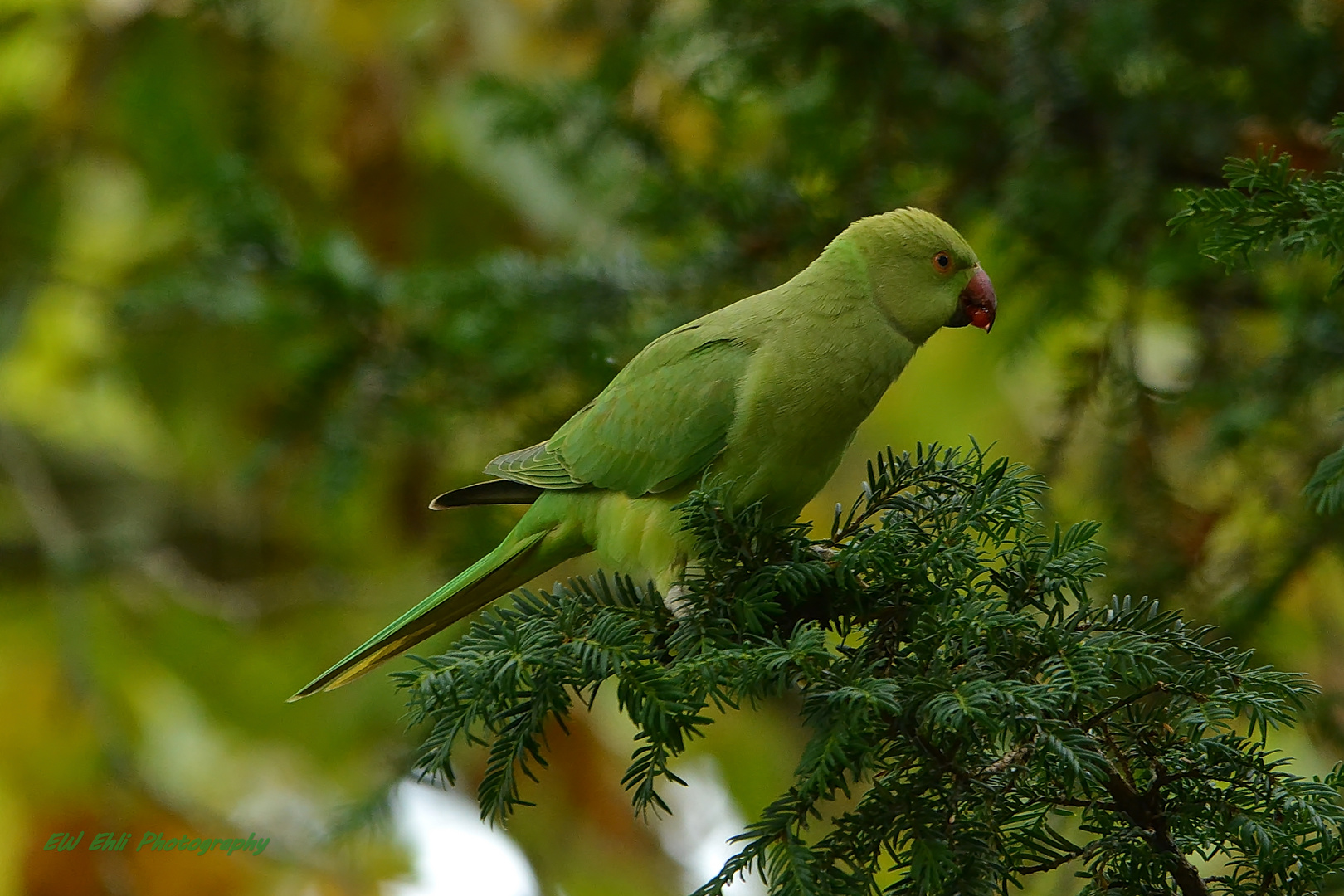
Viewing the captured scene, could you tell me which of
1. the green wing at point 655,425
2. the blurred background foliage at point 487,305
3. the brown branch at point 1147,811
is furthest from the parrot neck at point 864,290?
the brown branch at point 1147,811

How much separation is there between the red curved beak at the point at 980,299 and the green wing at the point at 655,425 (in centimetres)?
71

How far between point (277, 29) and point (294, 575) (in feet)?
9.90

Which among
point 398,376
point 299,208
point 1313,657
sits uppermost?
point 299,208

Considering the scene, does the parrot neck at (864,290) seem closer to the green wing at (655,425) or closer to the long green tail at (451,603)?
the green wing at (655,425)

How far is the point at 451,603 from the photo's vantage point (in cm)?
319

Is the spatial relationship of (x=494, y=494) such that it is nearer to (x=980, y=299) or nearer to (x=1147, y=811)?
(x=980, y=299)

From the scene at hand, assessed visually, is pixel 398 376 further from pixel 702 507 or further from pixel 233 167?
pixel 702 507

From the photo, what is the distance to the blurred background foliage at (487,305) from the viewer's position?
3.73m

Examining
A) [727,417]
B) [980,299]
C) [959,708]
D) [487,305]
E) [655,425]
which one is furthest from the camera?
[487,305]

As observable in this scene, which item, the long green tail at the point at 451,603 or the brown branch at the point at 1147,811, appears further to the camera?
the long green tail at the point at 451,603

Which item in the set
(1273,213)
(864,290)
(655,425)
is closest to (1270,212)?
(1273,213)

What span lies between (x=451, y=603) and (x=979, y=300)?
1.74m

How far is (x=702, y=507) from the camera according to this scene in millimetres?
2453

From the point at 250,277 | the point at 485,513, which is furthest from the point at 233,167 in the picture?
the point at 485,513
